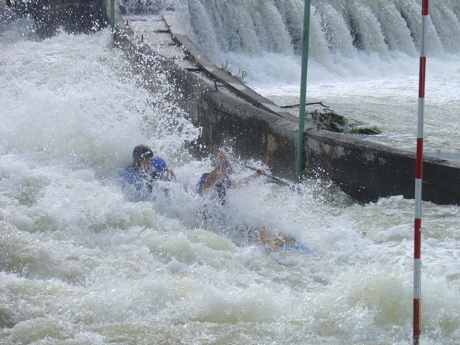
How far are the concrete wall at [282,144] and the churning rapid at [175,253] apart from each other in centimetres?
19

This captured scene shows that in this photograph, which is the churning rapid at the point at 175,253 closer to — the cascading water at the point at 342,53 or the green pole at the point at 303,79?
the green pole at the point at 303,79

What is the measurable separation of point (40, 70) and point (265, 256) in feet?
23.3

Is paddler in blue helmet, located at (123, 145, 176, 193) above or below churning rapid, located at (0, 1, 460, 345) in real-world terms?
above

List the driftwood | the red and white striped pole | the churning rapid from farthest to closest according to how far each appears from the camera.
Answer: the driftwood < the churning rapid < the red and white striped pole

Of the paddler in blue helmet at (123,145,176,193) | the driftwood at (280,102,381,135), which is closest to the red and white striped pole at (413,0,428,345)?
the paddler in blue helmet at (123,145,176,193)

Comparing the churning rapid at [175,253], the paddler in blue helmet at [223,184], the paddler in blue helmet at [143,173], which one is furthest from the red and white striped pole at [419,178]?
the paddler in blue helmet at [143,173]

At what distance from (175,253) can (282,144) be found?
10.1 ft

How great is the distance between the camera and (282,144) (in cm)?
874

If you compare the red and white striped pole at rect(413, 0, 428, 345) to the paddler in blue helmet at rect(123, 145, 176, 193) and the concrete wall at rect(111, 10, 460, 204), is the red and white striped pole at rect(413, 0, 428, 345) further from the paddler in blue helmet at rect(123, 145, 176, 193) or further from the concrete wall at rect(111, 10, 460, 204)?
the paddler in blue helmet at rect(123, 145, 176, 193)

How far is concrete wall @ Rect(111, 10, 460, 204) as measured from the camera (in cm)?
743

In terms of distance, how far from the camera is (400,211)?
23.6 feet

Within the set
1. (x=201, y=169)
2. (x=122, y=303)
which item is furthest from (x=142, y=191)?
(x=122, y=303)

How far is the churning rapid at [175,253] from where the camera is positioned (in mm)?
4797

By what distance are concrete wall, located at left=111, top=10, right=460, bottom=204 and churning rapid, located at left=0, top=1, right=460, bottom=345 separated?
194 mm
